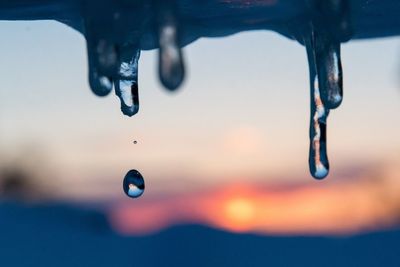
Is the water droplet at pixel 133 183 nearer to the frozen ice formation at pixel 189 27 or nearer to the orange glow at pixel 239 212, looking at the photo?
the frozen ice formation at pixel 189 27

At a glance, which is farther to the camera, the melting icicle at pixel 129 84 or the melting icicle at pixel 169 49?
the melting icicle at pixel 129 84

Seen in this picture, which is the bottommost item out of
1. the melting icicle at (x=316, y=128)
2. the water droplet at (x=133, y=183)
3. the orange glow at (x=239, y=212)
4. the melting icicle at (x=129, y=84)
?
the orange glow at (x=239, y=212)

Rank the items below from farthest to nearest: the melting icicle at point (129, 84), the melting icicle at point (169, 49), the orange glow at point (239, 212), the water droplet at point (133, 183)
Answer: the orange glow at point (239, 212), the water droplet at point (133, 183), the melting icicle at point (129, 84), the melting icicle at point (169, 49)

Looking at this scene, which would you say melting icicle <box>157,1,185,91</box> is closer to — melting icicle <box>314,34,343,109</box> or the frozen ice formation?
the frozen ice formation

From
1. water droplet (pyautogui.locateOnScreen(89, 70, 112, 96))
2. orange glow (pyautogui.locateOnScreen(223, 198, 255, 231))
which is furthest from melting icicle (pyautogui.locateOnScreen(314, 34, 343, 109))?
orange glow (pyautogui.locateOnScreen(223, 198, 255, 231))

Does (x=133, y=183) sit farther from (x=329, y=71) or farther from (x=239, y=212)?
(x=239, y=212)

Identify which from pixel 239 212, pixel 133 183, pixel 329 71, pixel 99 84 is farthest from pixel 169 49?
pixel 239 212

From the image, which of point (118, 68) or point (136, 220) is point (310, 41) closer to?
point (118, 68)

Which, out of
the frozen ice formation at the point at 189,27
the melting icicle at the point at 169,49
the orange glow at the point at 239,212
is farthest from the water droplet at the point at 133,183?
the orange glow at the point at 239,212
